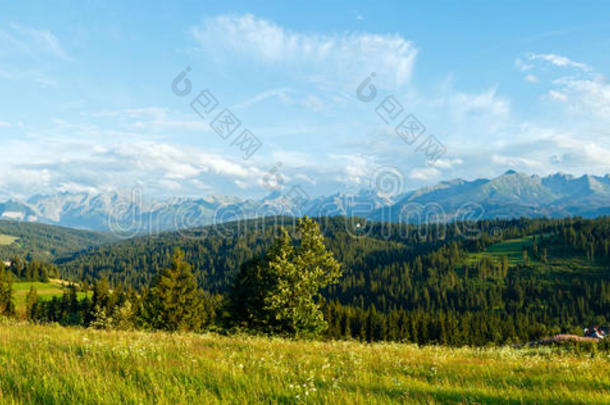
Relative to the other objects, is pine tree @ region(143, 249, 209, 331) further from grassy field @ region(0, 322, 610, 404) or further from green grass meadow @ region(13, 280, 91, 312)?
green grass meadow @ region(13, 280, 91, 312)

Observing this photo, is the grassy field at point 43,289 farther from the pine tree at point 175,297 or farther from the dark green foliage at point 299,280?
the dark green foliage at point 299,280

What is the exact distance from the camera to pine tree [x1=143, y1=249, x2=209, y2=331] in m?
49.9

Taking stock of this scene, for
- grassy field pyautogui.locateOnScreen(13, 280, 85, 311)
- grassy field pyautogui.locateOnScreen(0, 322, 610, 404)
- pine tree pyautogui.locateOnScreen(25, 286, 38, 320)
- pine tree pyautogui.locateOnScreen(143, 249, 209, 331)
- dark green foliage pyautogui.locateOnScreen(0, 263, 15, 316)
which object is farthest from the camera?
grassy field pyautogui.locateOnScreen(13, 280, 85, 311)

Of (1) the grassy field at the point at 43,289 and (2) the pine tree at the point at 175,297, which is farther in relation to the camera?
(1) the grassy field at the point at 43,289

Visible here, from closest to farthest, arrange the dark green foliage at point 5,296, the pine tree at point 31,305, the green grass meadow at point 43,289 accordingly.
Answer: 1. the dark green foliage at point 5,296
2. the pine tree at point 31,305
3. the green grass meadow at point 43,289

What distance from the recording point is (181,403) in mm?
4684

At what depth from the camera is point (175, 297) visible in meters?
50.6

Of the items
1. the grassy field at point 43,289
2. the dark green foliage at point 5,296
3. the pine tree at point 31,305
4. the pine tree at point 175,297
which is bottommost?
the grassy field at point 43,289

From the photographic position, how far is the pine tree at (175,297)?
49.9 metres

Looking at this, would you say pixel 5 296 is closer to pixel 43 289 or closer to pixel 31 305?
pixel 31 305

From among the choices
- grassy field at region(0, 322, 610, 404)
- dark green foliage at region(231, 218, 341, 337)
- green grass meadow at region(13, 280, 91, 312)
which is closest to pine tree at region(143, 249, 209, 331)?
dark green foliage at region(231, 218, 341, 337)

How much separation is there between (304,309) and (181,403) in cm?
2988

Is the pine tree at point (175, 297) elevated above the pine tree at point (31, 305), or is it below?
above

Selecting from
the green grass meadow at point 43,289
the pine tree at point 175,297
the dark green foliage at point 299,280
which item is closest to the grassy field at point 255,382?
the dark green foliage at point 299,280
